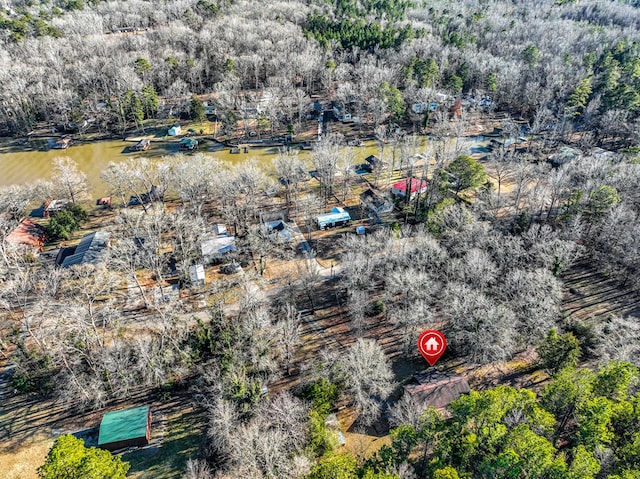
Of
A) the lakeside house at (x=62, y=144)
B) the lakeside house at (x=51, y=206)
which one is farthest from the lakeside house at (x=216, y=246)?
the lakeside house at (x=62, y=144)

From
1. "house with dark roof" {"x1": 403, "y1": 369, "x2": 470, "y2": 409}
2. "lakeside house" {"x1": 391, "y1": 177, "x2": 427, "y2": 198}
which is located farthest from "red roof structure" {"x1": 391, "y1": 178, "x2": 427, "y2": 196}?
"house with dark roof" {"x1": 403, "y1": 369, "x2": 470, "y2": 409}

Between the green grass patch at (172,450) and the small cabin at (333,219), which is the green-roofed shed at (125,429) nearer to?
the green grass patch at (172,450)

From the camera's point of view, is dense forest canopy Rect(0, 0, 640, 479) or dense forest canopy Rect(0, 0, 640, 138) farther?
dense forest canopy Rect(0, 0, 640, 138)

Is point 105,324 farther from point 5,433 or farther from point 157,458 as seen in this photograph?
point 157,458

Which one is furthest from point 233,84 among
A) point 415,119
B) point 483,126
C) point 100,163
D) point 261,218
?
point 483,126

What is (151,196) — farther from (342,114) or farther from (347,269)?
(342,114)

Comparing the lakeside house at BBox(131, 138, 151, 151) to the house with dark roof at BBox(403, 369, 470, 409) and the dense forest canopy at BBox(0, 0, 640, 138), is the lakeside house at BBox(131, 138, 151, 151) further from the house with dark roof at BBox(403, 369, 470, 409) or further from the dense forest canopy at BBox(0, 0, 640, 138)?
the house with dark roof at BBox(403, 369, 470, 409)

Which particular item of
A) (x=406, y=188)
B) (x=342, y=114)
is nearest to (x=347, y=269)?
(x=406, y=188)
